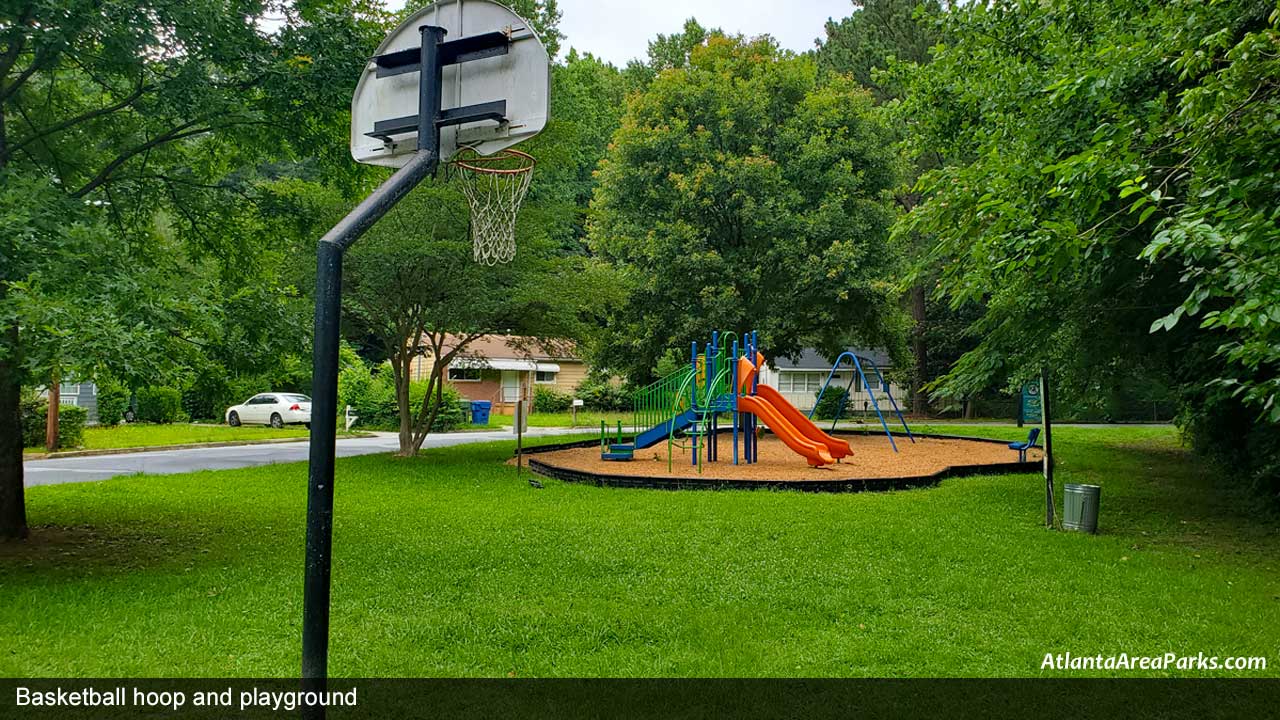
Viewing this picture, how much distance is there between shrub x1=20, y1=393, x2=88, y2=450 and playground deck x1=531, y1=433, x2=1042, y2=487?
36.5 ft

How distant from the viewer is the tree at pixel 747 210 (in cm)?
2245

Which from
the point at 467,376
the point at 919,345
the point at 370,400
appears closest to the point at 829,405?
the point at 919,345

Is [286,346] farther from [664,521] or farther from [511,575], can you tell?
[664,521]

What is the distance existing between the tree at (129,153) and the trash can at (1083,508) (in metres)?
8.71

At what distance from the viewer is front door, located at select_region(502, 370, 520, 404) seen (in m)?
40.1

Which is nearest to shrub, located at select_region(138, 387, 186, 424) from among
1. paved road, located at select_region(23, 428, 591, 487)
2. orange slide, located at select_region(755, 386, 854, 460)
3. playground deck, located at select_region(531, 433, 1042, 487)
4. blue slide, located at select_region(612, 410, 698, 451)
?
paved road, located at select_region(23, 428, 591, 487)

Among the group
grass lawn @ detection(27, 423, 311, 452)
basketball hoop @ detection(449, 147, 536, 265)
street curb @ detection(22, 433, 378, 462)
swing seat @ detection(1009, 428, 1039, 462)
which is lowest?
street curb @ detection(22, 433, 378, 462)

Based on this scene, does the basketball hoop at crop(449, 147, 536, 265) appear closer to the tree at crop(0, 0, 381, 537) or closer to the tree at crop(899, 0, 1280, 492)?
the tree at crop(0, 0, 381, 537)

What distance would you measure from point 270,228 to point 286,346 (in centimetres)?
250

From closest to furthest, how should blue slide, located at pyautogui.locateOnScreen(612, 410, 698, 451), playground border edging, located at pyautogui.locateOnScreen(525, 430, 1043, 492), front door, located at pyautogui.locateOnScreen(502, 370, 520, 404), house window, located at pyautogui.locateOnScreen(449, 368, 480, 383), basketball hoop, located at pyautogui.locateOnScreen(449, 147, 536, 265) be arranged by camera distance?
basketball hoop, located at pyautogui.locateOnScreen(449, 147, 536, 265)
playground border edging, located at pyautogui.locateOnScreen(525, 430, 1043, 492)
blue slide, located at pyautogui.locateOnScreen(612, 410, 698, 451)
house window, located at pyautogui.locateOnScreen(449, 368, 480, 383)
front door, located at pyautogui.locateOnScreen(502, 370, 520, 404)

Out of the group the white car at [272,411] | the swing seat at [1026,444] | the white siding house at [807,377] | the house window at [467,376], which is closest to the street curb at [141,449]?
the white car at [272,411]

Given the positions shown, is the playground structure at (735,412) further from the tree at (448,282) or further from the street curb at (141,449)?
the street curb at (141,449)

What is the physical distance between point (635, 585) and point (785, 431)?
28.3 feet

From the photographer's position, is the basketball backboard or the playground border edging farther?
the playground border edging
